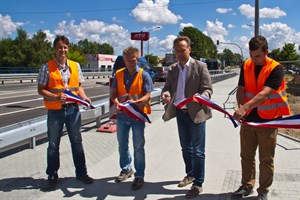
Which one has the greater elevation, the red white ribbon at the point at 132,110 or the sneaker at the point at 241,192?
the red white ribbon at the point at 132,110

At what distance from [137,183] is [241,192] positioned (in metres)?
1.34

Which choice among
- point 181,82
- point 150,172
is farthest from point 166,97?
point 150,172

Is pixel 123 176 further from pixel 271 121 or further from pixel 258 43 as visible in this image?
pixel 258 43

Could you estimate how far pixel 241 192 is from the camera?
445cm

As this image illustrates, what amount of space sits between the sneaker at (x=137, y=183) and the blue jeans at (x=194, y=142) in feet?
2.30

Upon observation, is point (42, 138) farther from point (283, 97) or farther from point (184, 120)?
point (283, 97)

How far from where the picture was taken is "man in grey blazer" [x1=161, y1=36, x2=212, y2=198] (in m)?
4.50

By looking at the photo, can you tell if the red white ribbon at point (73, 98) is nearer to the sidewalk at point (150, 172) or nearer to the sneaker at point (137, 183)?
the sidewalk at point (150, 172)

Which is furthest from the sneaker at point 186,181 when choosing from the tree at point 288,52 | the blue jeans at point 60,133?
the tree at point 288,52

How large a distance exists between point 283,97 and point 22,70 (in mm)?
45754

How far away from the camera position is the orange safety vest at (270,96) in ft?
13.2

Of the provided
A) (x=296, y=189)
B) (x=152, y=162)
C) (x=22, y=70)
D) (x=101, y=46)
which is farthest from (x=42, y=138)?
(x=101, y=46)

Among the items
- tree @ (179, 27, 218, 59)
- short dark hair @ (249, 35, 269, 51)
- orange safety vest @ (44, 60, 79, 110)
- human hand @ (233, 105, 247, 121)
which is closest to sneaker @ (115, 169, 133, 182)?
orange safety vest @ (44, 60, 79, 110)

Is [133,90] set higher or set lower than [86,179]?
higher
